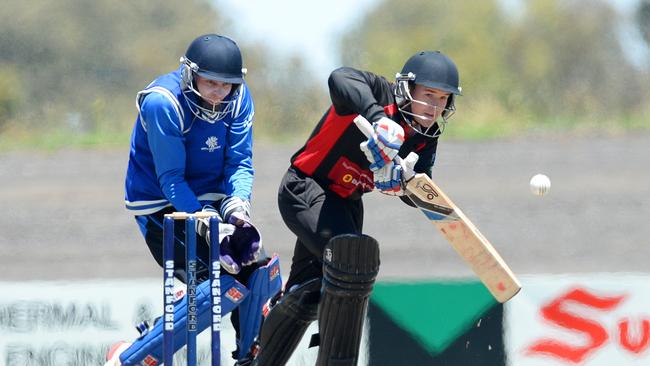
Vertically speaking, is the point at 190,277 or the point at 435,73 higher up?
the point at 435,73

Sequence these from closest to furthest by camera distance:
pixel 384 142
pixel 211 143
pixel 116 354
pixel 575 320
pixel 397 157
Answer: pixel 384 142, pixel 397 157, pixel 211 143, pixel 116 354, pixel 575 320

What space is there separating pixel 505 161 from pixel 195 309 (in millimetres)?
6932

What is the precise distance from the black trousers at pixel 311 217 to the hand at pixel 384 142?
376 millimetres

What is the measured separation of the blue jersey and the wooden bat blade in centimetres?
66

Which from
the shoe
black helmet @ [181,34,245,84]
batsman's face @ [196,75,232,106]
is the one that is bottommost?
the shoe

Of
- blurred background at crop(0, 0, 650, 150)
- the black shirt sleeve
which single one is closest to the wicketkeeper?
the black shirt sleeve

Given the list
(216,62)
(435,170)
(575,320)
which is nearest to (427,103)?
(216,62)

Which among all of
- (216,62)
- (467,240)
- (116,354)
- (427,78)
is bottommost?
(116,354)

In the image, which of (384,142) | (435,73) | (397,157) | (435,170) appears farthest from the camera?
(435,170)

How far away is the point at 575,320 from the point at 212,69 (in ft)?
6.29

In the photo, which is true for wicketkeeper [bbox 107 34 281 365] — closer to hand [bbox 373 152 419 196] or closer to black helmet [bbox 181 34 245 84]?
black helmet [bbox 181 34 245 84]

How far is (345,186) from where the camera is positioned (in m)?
4.14

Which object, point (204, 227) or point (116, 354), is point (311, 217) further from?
point (116, 354)

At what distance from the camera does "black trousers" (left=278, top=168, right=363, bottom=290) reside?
13.3 feet
